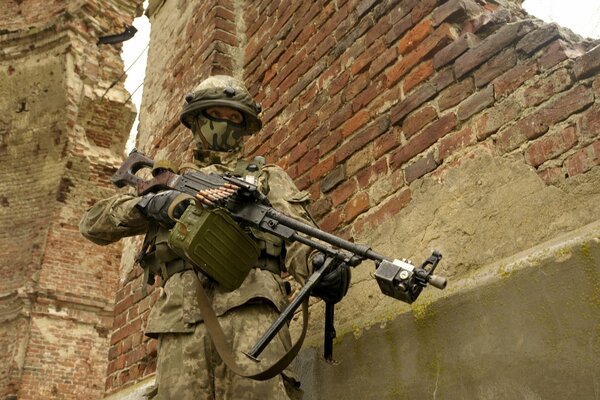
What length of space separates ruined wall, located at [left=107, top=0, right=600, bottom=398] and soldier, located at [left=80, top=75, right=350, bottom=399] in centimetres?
33

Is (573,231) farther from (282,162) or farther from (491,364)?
(282,162)

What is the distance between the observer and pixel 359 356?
2043 mm

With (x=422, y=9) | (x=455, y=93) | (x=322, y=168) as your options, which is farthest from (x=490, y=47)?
(x=322, y=168)

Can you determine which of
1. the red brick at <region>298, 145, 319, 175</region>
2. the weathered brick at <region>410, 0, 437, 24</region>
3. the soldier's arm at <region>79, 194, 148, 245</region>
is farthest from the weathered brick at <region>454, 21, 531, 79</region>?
the soldier's arm at <region>79, 194, 148, 245</region>

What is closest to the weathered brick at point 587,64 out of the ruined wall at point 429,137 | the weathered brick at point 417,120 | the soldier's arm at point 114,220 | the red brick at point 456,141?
the ruined wall at point 429,137

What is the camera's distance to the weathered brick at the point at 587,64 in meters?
1.71

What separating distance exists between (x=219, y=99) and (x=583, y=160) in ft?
4.22

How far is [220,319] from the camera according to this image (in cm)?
191

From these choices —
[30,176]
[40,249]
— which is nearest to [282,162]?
[40,249]

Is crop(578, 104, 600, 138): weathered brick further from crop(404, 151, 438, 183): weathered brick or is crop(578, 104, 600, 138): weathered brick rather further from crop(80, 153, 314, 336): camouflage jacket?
crop(80, 153, 314, 336): camouflage jacket

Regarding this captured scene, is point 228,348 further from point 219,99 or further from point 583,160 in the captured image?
point 583,160

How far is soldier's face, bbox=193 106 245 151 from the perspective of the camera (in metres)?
2.29

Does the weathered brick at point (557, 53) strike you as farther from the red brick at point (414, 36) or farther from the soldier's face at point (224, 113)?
the soldier's face at point (224, 113)

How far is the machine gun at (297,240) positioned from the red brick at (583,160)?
0.49 m
